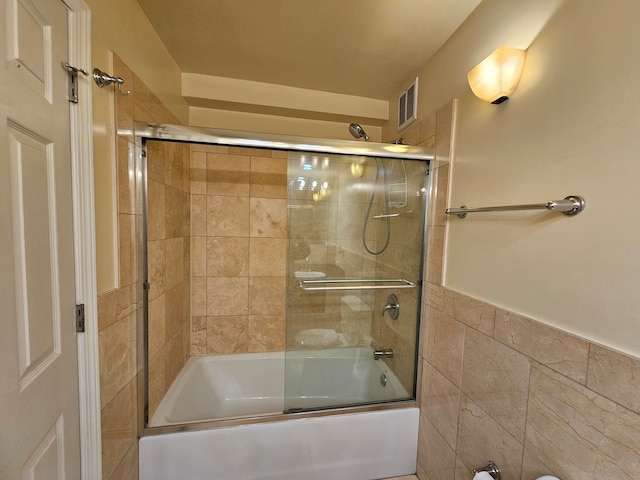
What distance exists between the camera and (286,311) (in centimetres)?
193

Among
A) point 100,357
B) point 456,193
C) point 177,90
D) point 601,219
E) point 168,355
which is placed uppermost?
point 177,90

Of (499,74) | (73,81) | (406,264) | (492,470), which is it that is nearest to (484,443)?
(492,470)

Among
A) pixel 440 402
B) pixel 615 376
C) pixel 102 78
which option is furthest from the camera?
pixel 440 402

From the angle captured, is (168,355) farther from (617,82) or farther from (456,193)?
(617,82)

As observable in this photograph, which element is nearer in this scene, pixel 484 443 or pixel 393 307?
pixel 484 443

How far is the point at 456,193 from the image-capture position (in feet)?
4.39

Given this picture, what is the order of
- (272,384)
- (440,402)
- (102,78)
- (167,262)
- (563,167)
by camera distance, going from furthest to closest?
(272,384)
(167,262)
(440,402)
(102,78)
(563,167)

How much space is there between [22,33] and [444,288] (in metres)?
1.78

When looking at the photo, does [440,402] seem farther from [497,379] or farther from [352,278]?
[352,278]

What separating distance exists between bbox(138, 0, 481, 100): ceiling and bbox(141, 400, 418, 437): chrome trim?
207 centimetres

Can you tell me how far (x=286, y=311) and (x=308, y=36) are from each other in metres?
1.72

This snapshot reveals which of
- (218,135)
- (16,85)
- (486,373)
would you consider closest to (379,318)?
(486,373)

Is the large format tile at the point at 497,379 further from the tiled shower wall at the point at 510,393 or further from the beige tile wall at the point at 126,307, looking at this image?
the beige tile wall at the point at 126,307

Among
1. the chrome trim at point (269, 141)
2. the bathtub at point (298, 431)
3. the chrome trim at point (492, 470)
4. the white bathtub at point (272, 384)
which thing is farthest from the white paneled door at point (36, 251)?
the chrome trim at point (492, 470)
